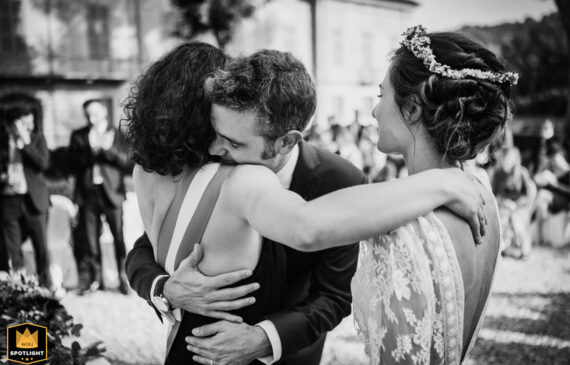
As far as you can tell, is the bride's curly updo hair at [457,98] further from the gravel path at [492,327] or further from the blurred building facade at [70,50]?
the blurred building facade at [70,50]

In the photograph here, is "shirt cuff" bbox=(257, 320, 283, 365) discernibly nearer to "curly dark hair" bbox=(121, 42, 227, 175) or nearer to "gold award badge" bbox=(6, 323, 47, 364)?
"curly dark hair" bbox=(121, 42, 227, 175)

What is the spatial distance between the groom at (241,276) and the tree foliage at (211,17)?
21.0 m

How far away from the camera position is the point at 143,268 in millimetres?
1802

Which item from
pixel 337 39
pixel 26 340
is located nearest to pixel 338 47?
pixel 337 39

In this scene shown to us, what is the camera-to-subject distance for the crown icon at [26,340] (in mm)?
2240

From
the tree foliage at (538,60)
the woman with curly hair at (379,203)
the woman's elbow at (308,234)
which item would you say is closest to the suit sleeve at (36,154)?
the woman with curly hair at (379,203)

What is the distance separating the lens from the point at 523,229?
27.1 feet

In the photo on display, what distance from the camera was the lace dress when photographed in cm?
135

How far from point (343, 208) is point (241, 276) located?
41 centimetres

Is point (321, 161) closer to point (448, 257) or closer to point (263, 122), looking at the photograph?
point (263, 122)

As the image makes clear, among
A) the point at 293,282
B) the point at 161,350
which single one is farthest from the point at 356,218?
the point at 161,350

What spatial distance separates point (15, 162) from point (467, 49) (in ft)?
19.0

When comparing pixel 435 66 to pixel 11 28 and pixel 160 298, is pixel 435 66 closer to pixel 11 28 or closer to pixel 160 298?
pixel 160 298

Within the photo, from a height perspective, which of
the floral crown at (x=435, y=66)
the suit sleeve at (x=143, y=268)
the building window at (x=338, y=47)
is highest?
the building window at (x=338, y=47)
